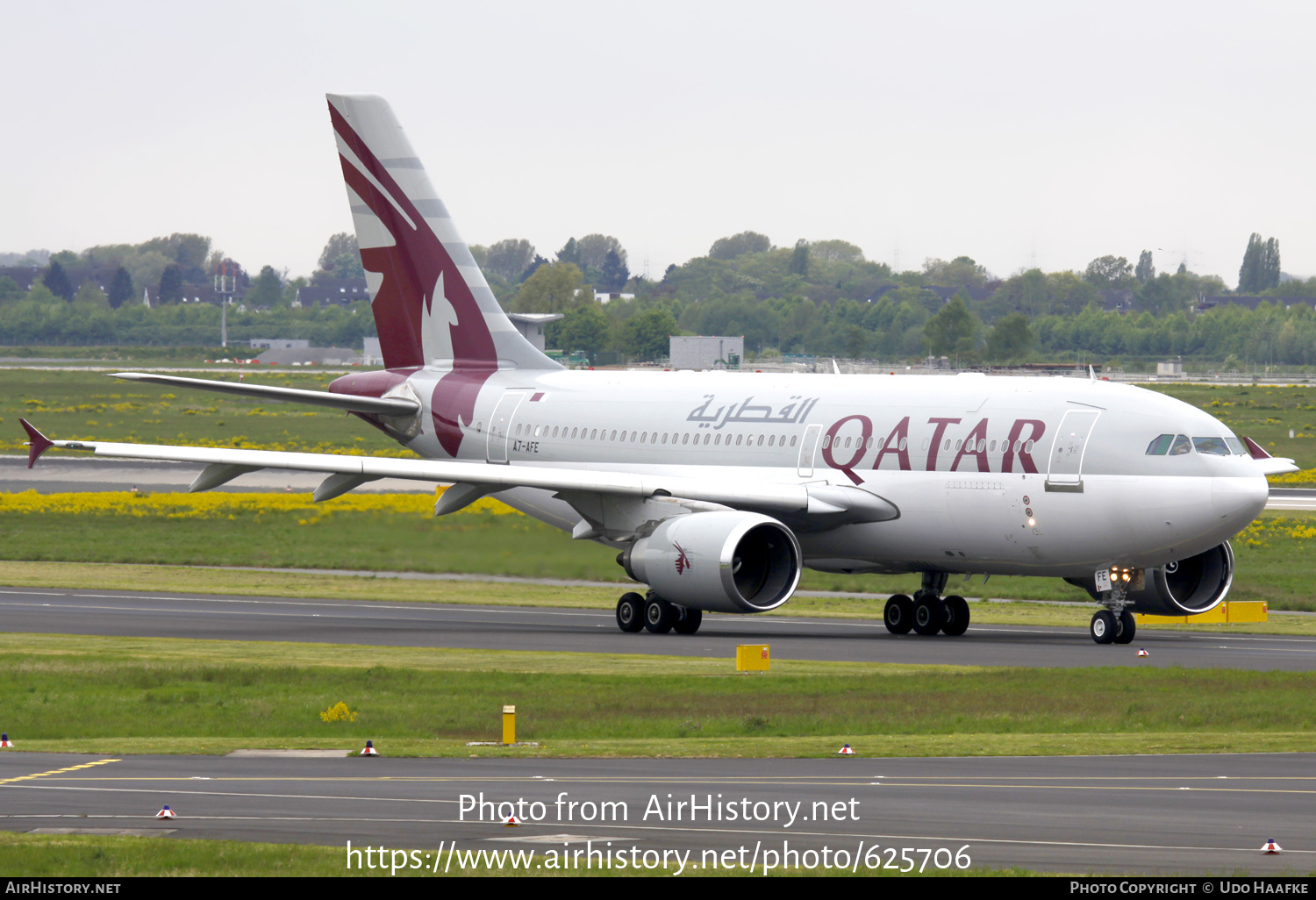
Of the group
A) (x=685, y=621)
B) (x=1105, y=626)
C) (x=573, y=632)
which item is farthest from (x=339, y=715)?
(x=1105, y=626)

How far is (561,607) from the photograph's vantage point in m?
44.6

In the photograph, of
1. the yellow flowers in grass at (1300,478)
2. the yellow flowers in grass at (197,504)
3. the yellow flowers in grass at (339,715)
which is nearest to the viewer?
the yellow flowers in grass at (339,715)

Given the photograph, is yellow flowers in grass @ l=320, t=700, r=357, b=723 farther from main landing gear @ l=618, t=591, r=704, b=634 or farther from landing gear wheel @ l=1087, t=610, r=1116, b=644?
landing gear wheel @ l=1087, t=610, r=1116, b=644

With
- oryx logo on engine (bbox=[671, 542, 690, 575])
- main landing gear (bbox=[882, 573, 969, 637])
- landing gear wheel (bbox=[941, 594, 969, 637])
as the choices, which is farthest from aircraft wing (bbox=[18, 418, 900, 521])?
landing gear wheel (bbox=[941, 594, 969, 637])

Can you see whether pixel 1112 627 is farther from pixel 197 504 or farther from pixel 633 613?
pixel 197 504

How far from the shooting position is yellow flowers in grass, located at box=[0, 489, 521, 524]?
6272cm

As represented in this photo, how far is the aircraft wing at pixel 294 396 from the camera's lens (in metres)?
38.3

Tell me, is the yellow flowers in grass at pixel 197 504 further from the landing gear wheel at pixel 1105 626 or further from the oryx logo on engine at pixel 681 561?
the landing gear wheel at pixel 1105 626

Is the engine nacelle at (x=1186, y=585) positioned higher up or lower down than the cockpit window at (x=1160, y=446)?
lower down

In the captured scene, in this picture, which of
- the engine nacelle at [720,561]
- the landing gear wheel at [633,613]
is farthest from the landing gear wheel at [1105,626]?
the landing gear wheel at [633,613]

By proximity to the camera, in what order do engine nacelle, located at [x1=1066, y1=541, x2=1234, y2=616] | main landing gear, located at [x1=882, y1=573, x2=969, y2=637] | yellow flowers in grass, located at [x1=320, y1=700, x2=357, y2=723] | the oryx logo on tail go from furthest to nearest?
the oryx logo on tail → main landing gear, located at [x1=882, y1=573, x2=969, y2=637] → engine nacelle, located at [x1=1066, y1=541, x2=1234, y2=616] → yellow flowers in grass, located at [x1=320, y1=700, x2=357, y2=723]

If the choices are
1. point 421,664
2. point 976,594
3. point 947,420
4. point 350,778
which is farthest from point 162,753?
point 976,594

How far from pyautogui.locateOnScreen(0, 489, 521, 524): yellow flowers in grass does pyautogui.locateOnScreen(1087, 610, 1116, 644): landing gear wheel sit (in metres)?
28.7

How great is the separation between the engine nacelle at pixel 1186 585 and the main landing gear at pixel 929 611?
96.2 inches
